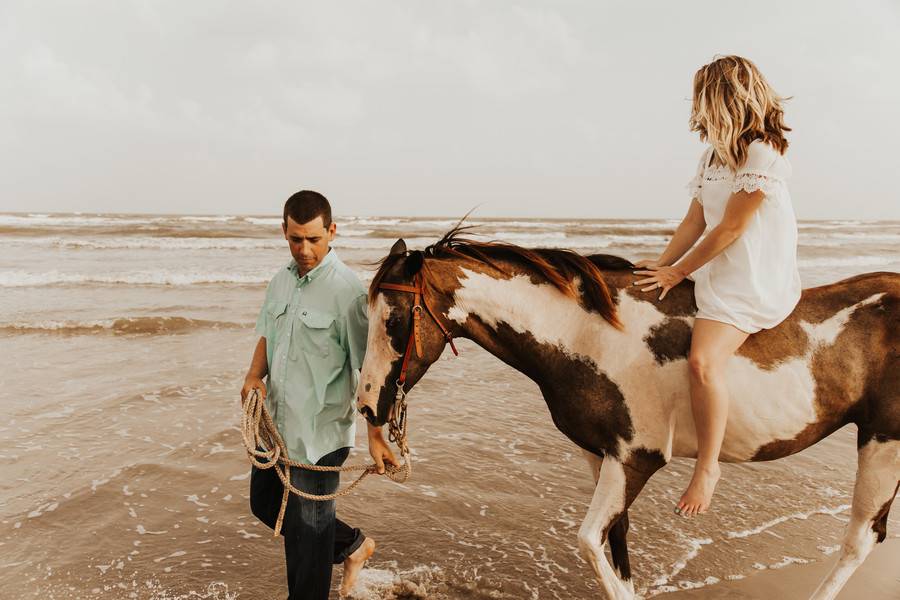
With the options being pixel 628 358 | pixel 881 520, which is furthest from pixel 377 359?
pixel 881 520

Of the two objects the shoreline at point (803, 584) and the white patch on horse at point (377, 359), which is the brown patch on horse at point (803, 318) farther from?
the shoreline at point (803, 584)

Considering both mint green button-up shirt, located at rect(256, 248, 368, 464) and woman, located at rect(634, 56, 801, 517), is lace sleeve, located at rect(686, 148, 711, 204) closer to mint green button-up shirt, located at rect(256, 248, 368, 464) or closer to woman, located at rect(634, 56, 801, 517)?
woman, located at rect(634, 56, 801, 517)

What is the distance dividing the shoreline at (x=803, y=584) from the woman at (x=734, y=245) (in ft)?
3.87

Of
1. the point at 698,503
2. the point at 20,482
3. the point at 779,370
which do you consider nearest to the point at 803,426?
the point at 779,370

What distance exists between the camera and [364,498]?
415 cm

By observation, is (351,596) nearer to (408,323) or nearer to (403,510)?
A: (403,510)

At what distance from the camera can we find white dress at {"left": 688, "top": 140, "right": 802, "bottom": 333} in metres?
2.29

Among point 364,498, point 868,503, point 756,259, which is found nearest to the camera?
point 756,259

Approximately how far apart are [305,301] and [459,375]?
15.6 ft

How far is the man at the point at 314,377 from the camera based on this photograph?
2.46 m

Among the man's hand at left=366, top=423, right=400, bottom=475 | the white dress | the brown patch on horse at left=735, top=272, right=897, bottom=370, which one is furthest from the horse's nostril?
the brown patch on horse at left=735, top=272, right=897, bottom=370

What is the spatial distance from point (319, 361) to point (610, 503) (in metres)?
1.28

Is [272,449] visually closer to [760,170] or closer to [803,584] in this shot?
[760,170]

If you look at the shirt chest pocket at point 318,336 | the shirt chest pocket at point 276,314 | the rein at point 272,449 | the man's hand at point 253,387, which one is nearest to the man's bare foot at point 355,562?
the rein at point 272,449
